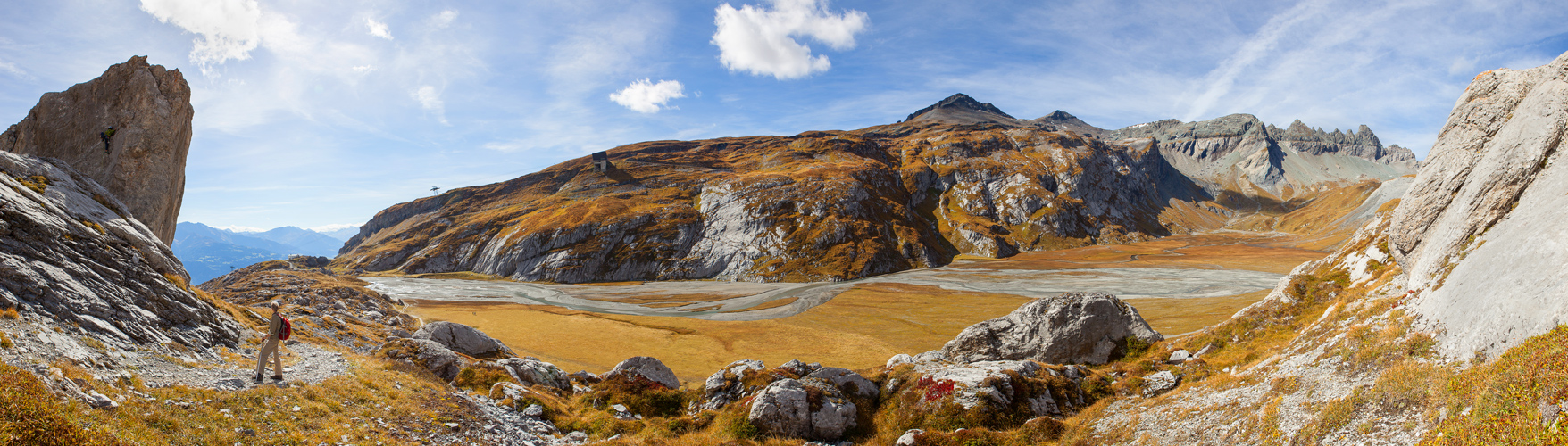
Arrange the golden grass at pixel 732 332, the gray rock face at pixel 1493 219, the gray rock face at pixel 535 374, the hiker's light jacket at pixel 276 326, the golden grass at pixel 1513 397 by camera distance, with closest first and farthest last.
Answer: the golden grass at pixel 1513 397
the gray rock face at pixel 1493 219
the hiker's light jacket at pixel 276 326
the gray rock face at pixel 535 374
the golden grass at pixel 732 332

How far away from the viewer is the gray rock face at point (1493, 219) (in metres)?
12.9

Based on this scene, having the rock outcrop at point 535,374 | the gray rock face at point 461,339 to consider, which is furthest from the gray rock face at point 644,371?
the gray rock face at point 461,339

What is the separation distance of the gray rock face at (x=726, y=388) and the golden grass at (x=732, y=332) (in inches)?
919

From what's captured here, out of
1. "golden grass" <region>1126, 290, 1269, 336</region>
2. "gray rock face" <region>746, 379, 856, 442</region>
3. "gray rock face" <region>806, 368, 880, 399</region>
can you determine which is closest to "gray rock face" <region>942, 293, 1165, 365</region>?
"gray rock face" <region>806, 368, 880, 399</region>

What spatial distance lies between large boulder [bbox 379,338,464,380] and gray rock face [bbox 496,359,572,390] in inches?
94.1

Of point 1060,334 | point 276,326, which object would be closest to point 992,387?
point 1060,334

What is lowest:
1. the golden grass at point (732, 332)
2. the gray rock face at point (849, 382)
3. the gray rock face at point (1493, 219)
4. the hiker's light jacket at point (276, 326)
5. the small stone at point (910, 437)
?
the golden grass at point (732, 332)

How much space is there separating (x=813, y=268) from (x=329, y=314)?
116 metres

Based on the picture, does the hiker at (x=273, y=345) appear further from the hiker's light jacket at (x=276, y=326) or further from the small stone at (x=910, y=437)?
the small stone at (x=910, y=437)

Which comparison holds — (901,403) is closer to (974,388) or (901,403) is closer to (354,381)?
(974,388)

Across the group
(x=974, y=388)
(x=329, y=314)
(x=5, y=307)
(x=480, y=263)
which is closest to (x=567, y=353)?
(x=329, y=314)

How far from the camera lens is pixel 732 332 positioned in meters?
77.4

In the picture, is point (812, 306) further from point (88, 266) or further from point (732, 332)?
point (88, 266)

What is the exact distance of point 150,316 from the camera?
23.3 metres
